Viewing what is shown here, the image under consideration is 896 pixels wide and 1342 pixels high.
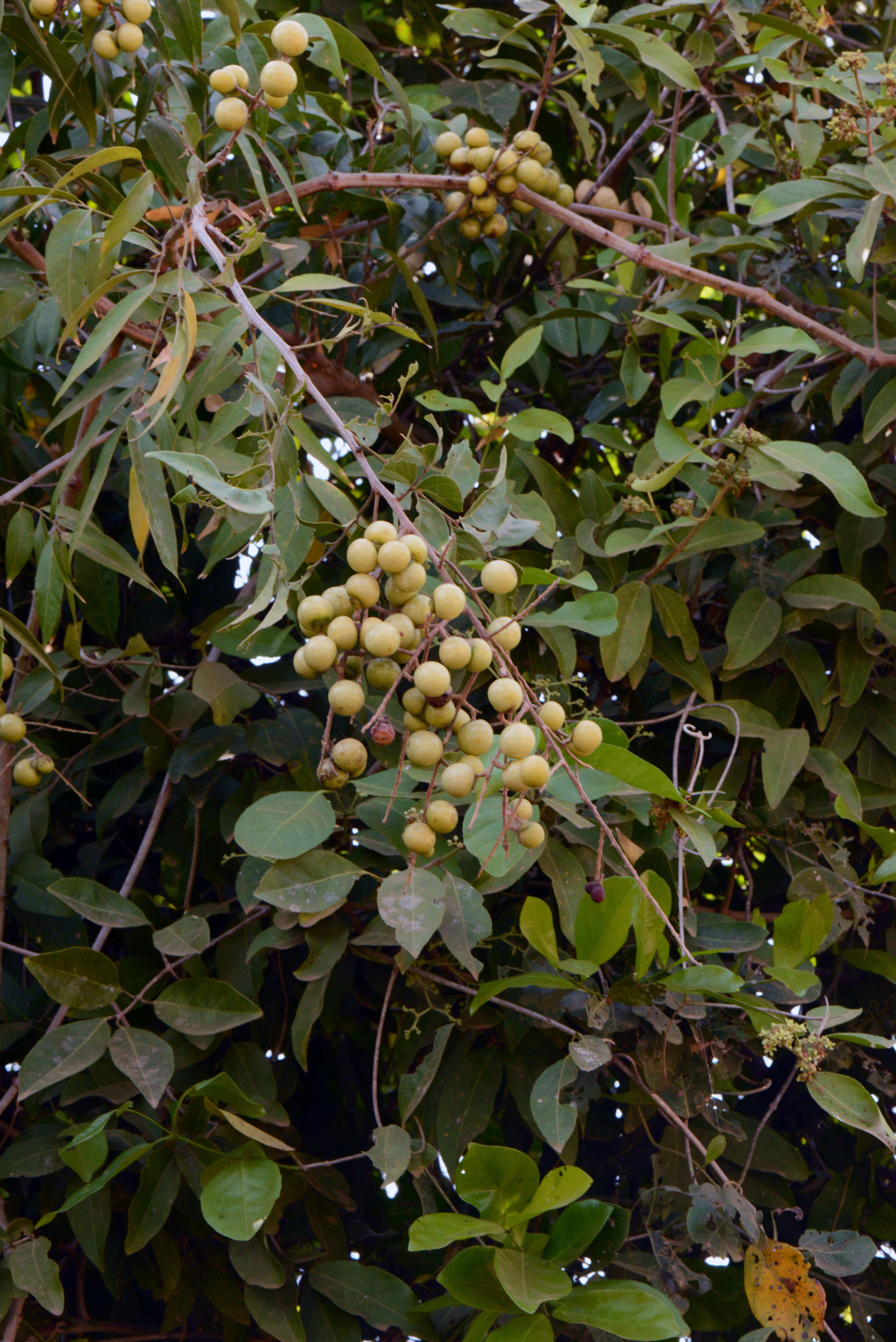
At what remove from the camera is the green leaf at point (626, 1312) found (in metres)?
0.73

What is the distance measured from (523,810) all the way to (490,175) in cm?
73

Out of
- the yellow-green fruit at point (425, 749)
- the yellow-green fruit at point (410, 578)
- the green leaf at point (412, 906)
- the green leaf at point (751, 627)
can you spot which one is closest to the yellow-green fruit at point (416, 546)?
the yellow-green fruit at point (410, 578)

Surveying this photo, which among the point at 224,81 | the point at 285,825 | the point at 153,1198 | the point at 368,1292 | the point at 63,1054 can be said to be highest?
the point at 224,81

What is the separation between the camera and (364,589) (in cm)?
62

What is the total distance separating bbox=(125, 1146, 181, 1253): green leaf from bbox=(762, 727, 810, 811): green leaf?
594mm

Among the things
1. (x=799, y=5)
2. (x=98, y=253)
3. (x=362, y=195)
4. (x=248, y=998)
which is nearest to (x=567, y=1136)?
(x=248, y=998)

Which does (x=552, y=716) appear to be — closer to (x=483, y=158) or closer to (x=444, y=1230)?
(x=444, y=1230)

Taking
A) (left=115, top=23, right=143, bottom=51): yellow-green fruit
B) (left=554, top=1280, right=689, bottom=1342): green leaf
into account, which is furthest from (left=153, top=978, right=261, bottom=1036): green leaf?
(left=115, top=23, right=143, bottom=51): yellow-green fruit

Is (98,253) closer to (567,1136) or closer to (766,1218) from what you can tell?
(567,1136)

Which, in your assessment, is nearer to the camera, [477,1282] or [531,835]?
[531,835]

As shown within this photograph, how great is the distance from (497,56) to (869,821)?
1130 millimetres

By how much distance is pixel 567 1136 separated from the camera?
0.77m

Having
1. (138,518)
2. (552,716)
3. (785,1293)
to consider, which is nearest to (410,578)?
(552,716)

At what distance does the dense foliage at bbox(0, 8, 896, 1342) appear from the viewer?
0.74 metres
